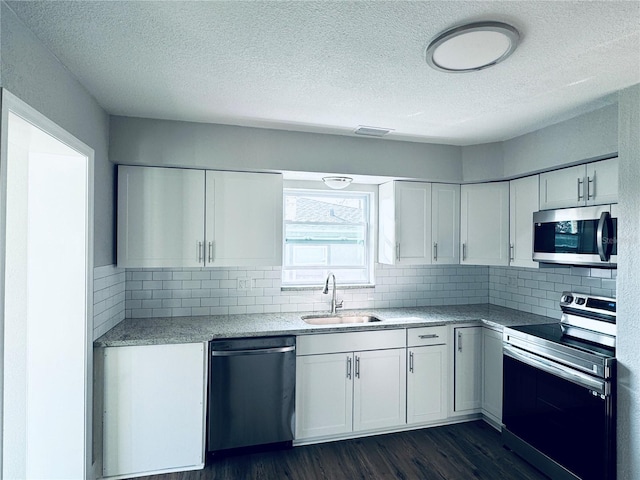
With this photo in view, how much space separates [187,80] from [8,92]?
2.83 ft

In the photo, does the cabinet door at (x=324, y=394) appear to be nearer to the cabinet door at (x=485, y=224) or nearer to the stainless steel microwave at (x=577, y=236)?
the cabinet door at (x=485, y=224)

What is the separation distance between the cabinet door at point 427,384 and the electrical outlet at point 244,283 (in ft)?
4.73

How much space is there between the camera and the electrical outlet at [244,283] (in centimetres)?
329

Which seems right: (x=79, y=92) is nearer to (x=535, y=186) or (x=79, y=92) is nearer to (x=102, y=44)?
(x=102, y=44)

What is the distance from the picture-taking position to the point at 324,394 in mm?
2867

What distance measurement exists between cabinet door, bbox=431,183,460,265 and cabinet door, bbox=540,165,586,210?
75cm

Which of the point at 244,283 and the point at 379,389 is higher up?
the point at 244,283

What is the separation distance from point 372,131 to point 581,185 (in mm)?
1506

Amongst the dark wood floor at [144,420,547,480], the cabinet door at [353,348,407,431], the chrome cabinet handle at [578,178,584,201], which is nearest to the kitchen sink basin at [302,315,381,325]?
the cabinet door at [353,348,407,431]

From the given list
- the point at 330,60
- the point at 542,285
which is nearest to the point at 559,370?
the point at 542,285

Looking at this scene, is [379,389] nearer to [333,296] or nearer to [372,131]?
[333,296]

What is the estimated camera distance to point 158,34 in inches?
63.9

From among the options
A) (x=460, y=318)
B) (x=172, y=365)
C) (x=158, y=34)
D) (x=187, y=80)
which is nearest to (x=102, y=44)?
(x=158, y=34)

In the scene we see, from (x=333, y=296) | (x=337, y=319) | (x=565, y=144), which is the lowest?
(x=337, y=319)
